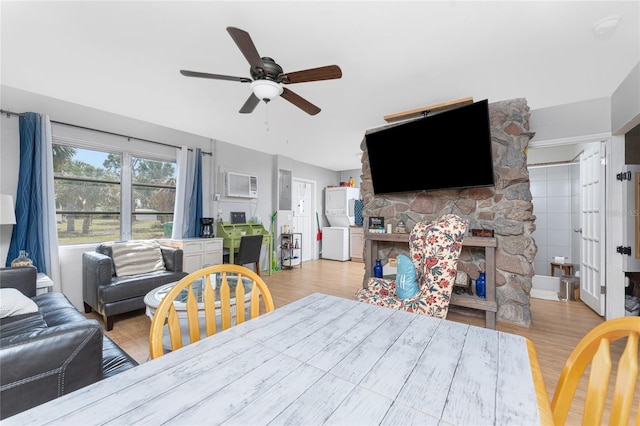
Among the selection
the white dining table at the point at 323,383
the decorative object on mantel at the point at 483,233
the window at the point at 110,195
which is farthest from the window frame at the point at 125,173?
the decorative object on mantel at the point at 483,233

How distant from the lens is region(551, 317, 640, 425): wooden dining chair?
2.02 feet

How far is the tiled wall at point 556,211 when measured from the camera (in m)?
4.32

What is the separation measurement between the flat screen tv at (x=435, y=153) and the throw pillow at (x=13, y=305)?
337 cm

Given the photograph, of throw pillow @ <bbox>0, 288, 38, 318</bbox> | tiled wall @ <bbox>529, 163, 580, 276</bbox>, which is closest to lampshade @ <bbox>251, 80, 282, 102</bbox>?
throw pillow @ <bbox>0, 288, 38, 318</bbox>

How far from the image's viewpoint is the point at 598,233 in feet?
9.78

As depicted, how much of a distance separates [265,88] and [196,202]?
292cm

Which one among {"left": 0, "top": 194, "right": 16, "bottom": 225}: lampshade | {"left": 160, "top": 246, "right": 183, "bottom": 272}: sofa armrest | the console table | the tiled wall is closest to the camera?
{"left": 0, "top": 194, "right": 16, "bottom": 225}: lampshade

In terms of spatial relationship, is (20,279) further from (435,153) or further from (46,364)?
(435,153)

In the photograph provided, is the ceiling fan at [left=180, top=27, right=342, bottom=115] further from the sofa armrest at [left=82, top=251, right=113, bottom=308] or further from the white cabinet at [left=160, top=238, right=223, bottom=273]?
the white cabinet at [left=160, top=238, right=223, bottom=273]

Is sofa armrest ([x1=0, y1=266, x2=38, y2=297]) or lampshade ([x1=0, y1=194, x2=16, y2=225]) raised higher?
lampshade ([x1=0, y1=194, x2=16, y2=225])

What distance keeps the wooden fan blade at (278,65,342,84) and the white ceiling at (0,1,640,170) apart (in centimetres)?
33

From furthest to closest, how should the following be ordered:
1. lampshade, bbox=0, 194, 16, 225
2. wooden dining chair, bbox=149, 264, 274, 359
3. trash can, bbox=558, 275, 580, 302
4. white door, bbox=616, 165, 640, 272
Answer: trash can, bbox=558, 275, 580, 302 → white door, bbox=616, 165, 640, 272 → lampshade, bbox=0, 194, 16, 225 → wooden dining chair, bbox=149, 264, 274, 359

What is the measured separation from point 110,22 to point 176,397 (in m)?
2.32

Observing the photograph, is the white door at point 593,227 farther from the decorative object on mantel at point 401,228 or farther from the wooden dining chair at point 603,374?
the wooden dining chair at point 603,374
